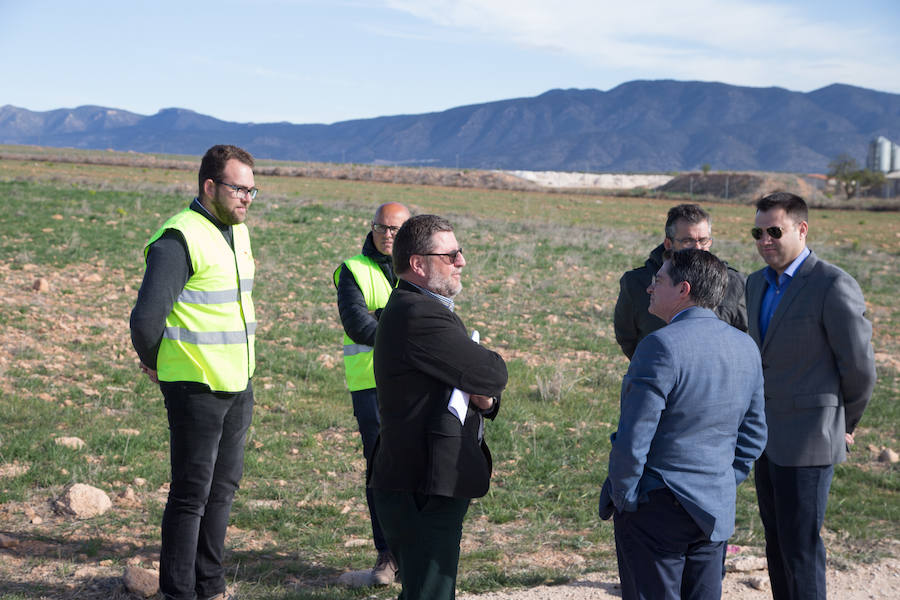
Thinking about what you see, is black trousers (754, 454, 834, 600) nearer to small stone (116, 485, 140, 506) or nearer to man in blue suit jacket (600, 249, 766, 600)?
man in blue suit jacket (600, 249, 766, 600)

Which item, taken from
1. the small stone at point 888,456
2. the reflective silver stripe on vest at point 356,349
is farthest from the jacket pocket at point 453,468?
the small stone at point 888,456

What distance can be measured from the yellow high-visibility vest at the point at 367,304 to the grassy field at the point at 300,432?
1.10 meters

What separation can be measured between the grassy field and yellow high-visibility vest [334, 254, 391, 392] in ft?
3.62

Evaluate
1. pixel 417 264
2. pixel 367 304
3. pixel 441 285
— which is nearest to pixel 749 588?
pixel 367 304

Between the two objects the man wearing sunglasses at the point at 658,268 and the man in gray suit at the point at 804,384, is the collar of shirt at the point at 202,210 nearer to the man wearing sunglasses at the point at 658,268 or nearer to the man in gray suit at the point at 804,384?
the man wearing sunglasses at the point at 658,268

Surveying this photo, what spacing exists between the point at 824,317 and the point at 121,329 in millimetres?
8648

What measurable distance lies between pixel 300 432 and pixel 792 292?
185 inches

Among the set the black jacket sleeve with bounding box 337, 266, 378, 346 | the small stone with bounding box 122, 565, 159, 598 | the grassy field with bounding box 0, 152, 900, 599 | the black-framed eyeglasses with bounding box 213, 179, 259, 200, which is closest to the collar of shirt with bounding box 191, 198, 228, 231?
the black-framed eyeglasses with bounding box 213, 179, 259, 200

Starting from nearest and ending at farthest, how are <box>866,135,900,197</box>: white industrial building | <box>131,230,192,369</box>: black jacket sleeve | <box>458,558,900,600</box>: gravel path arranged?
<box>131,230,192,369</box>: black jacket sleeve, <box>458,558,900,600</box>: gravel path, <box>866,135,900,197</box>: white industrial building

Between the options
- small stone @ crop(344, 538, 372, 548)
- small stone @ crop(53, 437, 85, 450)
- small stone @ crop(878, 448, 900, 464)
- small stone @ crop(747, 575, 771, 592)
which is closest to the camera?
small stone @ crop(747, 575, 771, 592)

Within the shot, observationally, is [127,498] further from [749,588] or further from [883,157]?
[883,157]

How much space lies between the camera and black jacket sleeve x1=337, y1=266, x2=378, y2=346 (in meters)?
4.25

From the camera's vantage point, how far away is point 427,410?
275 centimetres

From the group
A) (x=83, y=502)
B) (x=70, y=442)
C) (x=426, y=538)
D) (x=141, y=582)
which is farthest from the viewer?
(x=70, y=442)
